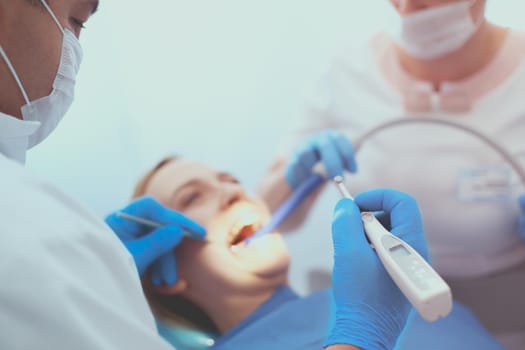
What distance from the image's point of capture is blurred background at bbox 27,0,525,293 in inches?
56.1

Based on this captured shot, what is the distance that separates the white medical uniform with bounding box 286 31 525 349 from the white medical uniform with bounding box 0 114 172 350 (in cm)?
76

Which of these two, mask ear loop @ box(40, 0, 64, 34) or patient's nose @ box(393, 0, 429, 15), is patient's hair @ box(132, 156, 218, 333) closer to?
mask ear loop @ box(40, 0, 64, 34)

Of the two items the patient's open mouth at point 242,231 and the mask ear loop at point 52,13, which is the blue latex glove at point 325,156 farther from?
the mask ear loop at point 52,13

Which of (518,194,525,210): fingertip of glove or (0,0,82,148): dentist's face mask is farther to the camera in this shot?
(518,194,525,210): fingertip of glove

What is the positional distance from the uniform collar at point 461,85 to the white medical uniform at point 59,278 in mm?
853

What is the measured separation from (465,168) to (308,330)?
1.72 ft

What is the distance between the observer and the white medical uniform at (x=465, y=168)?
121 cm

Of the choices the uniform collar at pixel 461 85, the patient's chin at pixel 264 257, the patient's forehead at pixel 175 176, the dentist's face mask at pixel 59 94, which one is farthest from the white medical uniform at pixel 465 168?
the dentist's face mask at pixel 59 94

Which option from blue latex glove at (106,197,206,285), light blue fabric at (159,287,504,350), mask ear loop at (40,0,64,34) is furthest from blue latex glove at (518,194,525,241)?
mask ear loop at (40,0,64,34)

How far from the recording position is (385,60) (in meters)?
1.39

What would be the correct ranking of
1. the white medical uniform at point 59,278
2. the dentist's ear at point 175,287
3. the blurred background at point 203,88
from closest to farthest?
the white medical uniform at point 59,278 < the dentist's ear at point 175,287 < the blurred background at point 203,88

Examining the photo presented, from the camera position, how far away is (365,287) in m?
0.74

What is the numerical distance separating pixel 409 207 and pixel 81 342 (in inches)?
19.5

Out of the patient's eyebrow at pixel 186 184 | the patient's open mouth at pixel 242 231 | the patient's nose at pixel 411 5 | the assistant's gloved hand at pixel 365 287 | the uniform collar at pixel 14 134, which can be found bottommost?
the patient's open mouth at pixel 242 231
